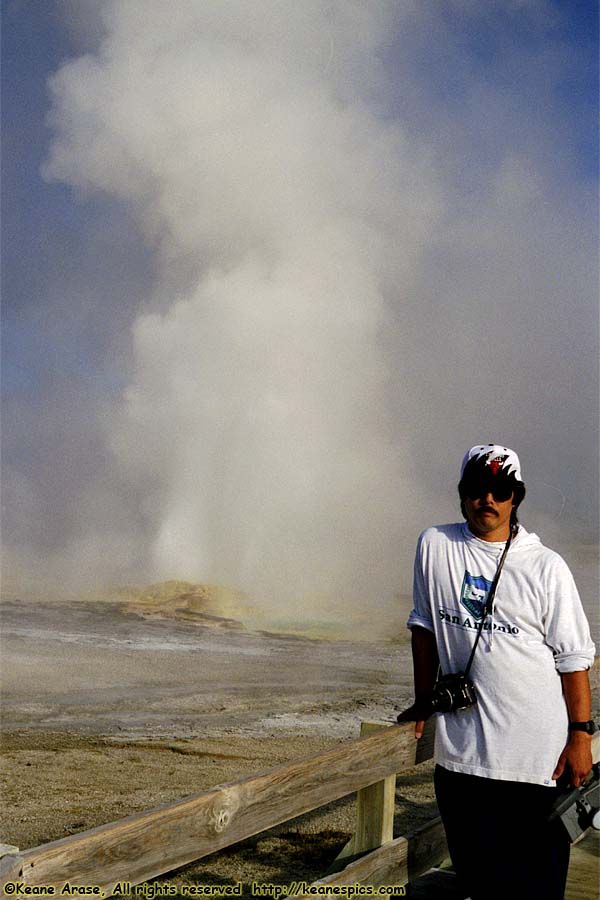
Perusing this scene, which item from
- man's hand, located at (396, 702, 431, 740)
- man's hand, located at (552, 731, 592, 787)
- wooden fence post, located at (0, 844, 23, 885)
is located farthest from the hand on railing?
wooden fence post, located at (0, 844, 23, 885)

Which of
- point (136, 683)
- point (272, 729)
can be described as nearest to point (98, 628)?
point (136, 683)

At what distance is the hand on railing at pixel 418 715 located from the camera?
2924mm

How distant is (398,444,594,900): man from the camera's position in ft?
8.50

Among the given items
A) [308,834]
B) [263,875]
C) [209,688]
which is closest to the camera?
[263,875]

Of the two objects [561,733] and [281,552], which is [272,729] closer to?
[561,733]

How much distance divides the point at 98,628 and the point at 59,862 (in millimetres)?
17717

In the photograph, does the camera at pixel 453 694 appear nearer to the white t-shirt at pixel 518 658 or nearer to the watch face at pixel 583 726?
the white t-shirt at pixel 518 658

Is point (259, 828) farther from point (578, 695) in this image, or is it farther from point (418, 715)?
point (578, 695)

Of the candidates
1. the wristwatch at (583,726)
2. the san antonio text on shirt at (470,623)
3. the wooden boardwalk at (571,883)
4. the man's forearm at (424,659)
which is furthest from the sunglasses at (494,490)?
the wooden boardwalk at (571,883)

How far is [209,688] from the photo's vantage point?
12805 mm

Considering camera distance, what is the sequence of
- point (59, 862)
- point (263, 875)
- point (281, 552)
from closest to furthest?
point (59, 862), point (263, 875), point (281, 552)

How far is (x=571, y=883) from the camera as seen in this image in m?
3.68

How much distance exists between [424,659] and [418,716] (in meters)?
0.26

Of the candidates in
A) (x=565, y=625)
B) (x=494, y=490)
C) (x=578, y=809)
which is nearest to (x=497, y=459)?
(x=494, y=490)
